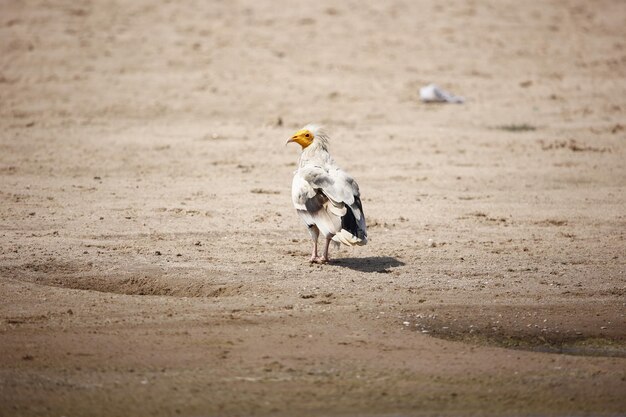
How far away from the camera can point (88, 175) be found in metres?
11.3

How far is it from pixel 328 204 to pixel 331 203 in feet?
0.11

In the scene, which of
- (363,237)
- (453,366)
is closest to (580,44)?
(363,237)

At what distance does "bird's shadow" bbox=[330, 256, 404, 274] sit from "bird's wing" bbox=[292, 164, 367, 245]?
436 mm

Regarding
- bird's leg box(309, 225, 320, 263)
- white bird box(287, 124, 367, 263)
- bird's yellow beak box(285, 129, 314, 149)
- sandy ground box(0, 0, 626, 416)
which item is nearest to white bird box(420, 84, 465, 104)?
sandy ground box(0, 0, 626, 416)

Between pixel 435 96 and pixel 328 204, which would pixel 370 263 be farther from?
pixel 435 96

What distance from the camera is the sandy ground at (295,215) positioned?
235 inches

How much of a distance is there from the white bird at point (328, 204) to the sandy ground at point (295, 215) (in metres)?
0.36

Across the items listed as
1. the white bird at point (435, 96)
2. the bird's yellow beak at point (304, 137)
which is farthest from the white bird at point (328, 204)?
the white bird at point (435, 96)

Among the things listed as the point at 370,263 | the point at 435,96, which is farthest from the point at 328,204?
the point at 435,96

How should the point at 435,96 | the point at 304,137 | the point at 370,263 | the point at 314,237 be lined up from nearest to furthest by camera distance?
the point at 314,237
the point at 370,263
the point at 304,137
the point at 435,96

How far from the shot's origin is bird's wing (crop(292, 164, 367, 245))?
775 centimetres

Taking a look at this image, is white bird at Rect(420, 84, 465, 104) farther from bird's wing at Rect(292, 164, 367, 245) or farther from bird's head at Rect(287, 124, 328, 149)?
bird's wing at Rect(292, 164, 367, 245)

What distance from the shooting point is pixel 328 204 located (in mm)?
7961

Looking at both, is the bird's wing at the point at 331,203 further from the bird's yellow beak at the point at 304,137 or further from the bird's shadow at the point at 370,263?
the bird's yellow beak at the point at 304,137
